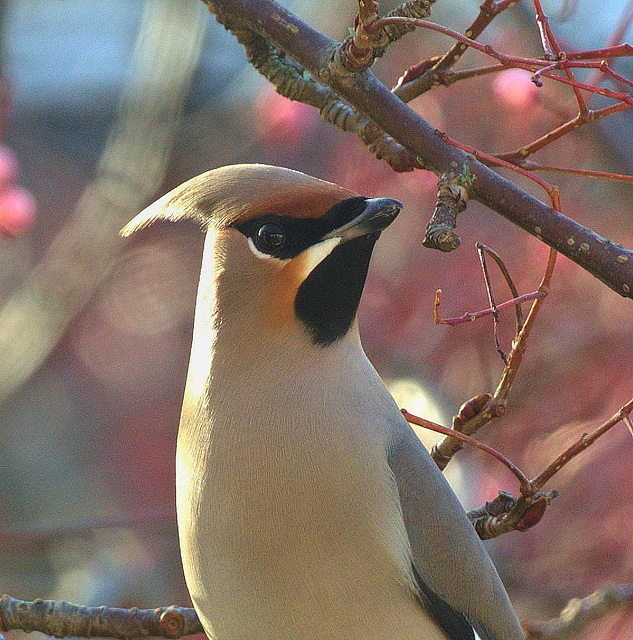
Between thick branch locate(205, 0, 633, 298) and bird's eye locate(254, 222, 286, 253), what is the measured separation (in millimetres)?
339

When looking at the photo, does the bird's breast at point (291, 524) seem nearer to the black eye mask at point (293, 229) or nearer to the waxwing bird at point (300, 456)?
the waxwing bird at point (300, 456)

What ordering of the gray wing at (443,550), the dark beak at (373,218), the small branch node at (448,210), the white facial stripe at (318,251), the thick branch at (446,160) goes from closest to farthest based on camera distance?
the small branch node at (448,210), the thick branch at (446,160), the dark beak at (373,218), the white facial stripe at (318,251), the gray wing at (443,550)

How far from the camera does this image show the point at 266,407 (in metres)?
2.20

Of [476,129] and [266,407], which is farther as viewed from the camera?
[476,129]

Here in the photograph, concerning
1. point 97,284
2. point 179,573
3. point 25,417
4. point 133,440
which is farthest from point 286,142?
point 25,417

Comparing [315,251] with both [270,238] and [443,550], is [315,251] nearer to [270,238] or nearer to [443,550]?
[270,238]

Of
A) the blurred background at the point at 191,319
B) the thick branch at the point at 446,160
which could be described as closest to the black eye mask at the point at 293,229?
the thick branch at the point at 446,160

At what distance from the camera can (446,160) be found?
188 cm

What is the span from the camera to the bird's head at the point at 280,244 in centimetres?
211

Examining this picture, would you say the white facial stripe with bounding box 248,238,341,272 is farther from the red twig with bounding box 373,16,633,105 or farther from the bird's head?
the red twig with bounding box 373,16,633,105

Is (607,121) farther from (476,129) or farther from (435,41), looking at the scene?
(435,41)

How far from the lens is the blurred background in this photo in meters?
3.49

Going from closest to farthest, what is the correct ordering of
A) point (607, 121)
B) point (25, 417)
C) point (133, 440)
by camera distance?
1. point (607, 121)
2. point (133, 440)
3. point (25, 417)

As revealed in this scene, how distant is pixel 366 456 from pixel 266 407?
0.76 feet
